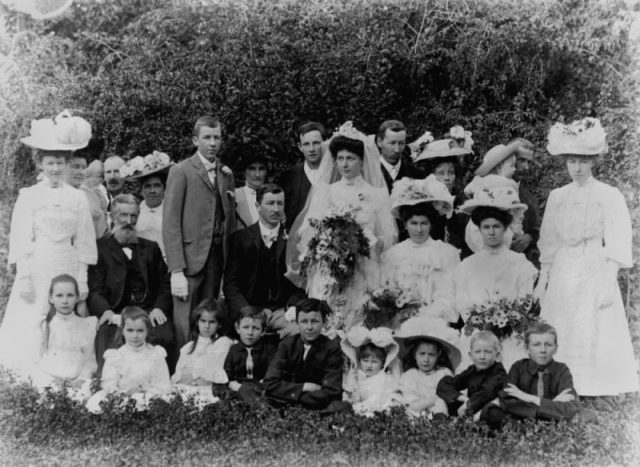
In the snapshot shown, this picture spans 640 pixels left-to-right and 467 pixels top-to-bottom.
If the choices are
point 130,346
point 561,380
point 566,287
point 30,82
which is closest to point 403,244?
point 566,287

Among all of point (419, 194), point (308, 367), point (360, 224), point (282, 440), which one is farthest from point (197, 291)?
point (282, 440)

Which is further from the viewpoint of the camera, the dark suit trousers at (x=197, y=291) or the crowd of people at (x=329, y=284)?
the dark suit trousers at (x=197, y=291)

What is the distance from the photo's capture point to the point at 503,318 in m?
7.02

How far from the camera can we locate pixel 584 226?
7.48m

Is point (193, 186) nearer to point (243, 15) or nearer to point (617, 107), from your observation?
point (243, 15)

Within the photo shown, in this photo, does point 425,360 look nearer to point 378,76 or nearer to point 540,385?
point 540,385

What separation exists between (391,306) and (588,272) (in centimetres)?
160

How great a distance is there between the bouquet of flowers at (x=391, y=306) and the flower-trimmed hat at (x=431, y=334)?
1.03ft

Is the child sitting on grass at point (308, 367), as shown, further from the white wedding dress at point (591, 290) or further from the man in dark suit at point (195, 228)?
the white wedding dress at point (591, 290)

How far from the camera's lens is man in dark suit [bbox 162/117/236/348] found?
303 inches

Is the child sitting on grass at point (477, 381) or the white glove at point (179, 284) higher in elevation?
the white glove at point (179, 284)

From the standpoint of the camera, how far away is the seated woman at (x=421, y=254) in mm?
7555

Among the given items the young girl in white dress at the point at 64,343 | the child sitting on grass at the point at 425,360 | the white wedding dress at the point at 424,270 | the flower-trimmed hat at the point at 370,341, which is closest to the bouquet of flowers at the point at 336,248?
the white wedding dress at the point at 424,270

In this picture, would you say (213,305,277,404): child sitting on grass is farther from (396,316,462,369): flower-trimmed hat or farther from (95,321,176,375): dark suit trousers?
(396,316,462,369): flower-trimmed hat
